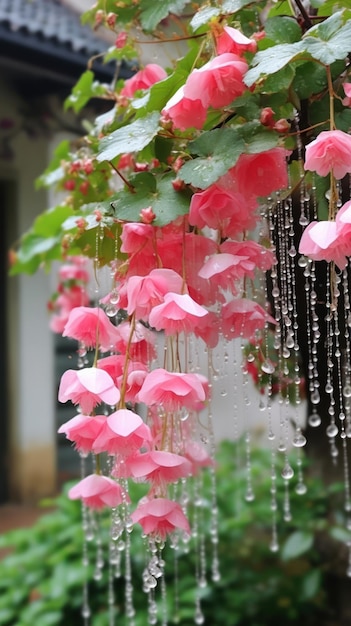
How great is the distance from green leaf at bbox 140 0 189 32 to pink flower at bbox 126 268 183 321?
338mm

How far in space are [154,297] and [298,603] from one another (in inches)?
59.5

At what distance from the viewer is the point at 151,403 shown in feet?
2.02

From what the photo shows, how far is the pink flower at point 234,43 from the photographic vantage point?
65 cm

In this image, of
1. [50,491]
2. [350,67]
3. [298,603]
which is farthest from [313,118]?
[50,491]

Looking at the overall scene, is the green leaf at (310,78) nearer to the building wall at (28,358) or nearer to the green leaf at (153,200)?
the green leaf at (153,200)

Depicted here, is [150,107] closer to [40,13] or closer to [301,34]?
[301,34]

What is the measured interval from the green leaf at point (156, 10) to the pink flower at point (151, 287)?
34 cm

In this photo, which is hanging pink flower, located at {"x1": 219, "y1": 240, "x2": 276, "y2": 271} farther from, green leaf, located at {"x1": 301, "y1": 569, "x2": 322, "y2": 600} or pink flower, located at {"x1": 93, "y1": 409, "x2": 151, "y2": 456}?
green leaf, located at {"x1": 301, "y1": 569, "x2": 322, "y2": 600}

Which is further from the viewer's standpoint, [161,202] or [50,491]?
[50,491]

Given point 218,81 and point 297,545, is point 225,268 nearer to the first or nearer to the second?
point 218,81

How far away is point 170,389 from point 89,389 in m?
0.07

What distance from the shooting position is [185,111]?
639 millimetres

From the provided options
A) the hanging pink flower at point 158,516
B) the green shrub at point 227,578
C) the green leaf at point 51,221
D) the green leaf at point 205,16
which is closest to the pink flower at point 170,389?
the hanging pink flower at point 158,516

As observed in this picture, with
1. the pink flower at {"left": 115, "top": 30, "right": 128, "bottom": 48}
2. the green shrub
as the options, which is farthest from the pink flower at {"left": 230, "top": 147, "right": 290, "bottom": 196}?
the green shrub
